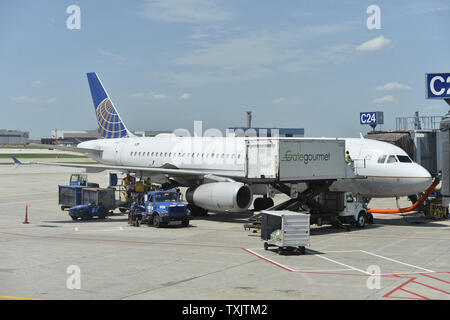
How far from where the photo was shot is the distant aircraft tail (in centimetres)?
4903

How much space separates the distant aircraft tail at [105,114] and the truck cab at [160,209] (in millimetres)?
18172

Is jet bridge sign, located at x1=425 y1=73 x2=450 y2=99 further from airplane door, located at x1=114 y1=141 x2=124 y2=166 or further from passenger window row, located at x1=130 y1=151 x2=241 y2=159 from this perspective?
airplane door, located at x1=114 y1=141 x2=124 y2=166

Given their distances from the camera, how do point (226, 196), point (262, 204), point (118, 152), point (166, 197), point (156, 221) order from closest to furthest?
point (156, 221) < point (226, 196) < point (166, 197) < point (262, 204) < point (118, 152)

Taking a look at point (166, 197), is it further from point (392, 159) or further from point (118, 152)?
point (118, 152)

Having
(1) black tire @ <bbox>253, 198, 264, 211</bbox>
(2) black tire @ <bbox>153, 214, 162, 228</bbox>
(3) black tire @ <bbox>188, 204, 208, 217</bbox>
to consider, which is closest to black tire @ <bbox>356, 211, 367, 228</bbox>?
(1) black tire @ <bbox>253, 198, 264, 211</bbox>

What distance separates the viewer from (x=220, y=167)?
34938mm

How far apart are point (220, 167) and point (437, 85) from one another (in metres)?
14.0

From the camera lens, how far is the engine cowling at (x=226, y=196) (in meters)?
30.3

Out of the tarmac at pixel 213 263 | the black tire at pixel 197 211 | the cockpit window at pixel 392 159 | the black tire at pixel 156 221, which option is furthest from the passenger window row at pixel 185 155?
the cockpit window at pixel 392 159

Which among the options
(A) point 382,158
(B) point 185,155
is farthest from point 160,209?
(A) point 382,158

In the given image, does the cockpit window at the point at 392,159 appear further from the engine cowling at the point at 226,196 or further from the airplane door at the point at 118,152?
the airplane door at the point at 118,152
